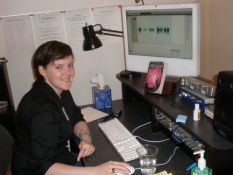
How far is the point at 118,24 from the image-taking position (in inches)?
85.1

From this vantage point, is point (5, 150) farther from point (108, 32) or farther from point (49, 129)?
point (108, 32)

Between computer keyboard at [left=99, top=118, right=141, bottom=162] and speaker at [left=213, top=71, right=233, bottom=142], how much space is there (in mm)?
424

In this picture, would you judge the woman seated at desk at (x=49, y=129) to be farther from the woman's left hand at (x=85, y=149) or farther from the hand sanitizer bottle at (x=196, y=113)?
the hand sanitizer bottle at (x=196, y=113)

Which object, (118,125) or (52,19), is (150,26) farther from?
(52,19)

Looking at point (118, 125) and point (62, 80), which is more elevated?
point (62, 80)

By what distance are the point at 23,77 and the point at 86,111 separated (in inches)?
20.8

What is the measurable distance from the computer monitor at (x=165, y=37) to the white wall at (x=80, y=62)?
35cm

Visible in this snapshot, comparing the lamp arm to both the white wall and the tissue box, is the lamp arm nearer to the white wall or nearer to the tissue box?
the white wall

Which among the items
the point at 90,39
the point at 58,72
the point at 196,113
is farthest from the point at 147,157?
the point at 90,39

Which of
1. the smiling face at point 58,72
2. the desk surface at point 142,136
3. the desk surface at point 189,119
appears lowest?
the desk surface at point 142,136

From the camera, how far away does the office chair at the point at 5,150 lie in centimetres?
135

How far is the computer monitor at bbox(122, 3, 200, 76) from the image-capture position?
4.87 feet

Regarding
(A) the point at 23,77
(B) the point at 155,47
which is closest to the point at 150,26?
(B) the point at 155,47

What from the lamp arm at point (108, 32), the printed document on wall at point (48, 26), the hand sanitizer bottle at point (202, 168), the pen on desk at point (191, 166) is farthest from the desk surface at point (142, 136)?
the printed document on wall at point (48, 26)
